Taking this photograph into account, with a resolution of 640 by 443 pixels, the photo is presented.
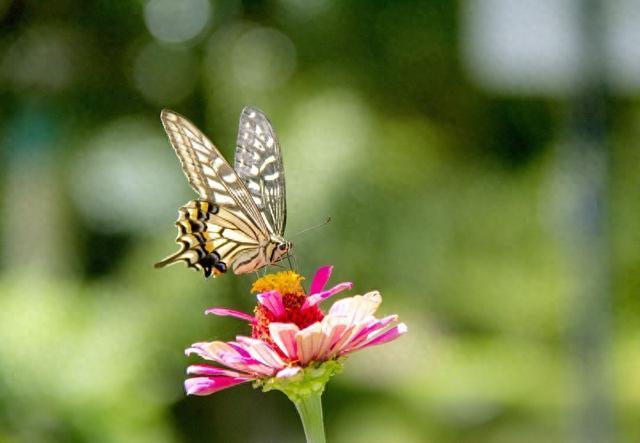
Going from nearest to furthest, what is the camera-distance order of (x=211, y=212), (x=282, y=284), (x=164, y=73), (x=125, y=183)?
(x=282, y=284), (x=211, y=212), (x=125, y=183), (x=164, y=73)

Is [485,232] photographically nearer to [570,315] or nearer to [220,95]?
[570,315]

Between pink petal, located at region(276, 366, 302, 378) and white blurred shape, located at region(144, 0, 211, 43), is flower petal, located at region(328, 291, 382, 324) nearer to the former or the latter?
pink petal, located at region(276, 366, 302, 378)

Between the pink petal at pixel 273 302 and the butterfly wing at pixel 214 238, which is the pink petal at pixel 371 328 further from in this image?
the butterfly wing at pixel 214 238

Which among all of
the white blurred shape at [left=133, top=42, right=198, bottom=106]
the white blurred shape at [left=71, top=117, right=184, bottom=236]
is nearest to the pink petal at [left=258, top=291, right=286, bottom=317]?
the white blurred shape at [left=71, top=117, right=184, bottom=236]

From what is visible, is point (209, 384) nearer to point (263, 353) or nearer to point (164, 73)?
point (263, 353)

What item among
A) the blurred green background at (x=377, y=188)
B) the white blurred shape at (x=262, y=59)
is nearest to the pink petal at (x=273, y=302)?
the blurred green background at (x=377, y=188)

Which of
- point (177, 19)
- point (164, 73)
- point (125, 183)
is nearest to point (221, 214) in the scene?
point (125, 183)

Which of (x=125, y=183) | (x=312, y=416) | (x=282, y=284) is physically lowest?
(x=312, y=416)

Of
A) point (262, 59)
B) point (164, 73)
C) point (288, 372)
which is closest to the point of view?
point (288, 372)
